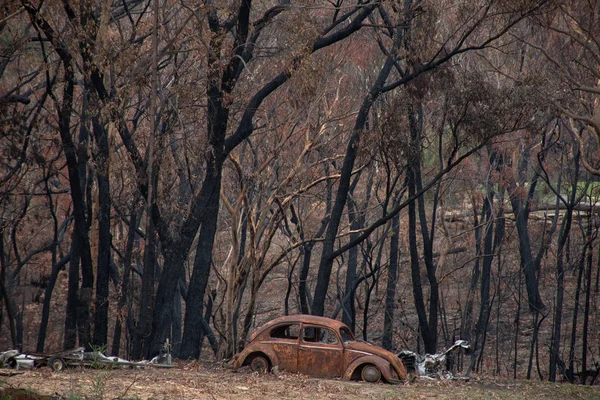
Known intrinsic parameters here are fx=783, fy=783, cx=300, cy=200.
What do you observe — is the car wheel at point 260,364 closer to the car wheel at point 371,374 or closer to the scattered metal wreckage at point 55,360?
the car wheel at point 371,374

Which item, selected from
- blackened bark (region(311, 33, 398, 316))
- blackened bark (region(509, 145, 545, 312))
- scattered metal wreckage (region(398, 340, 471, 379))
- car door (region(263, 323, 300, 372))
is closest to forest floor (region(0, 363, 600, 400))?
car door (region(263, 323, 300, 372))

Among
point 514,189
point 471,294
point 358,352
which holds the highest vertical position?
point 514,189

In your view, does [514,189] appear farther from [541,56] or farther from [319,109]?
[319,109]

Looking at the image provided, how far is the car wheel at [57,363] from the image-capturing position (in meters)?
13.5

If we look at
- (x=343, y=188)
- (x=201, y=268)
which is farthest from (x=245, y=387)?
(x=343, y=188)

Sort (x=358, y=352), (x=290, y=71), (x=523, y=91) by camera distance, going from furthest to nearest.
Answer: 1. (x=523, y=91)
2. (x=290, y=71)
3. (x=358, y=352)

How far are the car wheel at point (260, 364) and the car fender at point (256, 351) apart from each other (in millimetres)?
117

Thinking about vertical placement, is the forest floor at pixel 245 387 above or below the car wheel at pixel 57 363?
below

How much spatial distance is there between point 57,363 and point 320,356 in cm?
477

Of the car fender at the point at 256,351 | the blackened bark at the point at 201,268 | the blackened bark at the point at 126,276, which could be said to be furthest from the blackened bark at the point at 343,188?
the blackened bark at the point at 126,276

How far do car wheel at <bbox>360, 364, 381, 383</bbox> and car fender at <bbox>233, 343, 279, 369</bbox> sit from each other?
1.66 meters

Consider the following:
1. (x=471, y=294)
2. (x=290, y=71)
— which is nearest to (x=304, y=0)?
(x=290, y=71)

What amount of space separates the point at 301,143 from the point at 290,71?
8.10m

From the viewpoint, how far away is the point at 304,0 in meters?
20.1
